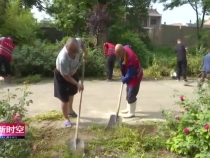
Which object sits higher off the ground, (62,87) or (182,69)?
(62,87)

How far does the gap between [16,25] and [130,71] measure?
9011mm

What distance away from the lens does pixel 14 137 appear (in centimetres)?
386

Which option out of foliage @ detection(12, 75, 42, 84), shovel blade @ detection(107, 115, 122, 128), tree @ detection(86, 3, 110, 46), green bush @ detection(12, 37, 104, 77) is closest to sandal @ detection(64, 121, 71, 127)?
shovel blade @ detection(107, 115, 122, 128)

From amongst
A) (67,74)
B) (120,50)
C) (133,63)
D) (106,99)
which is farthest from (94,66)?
(67,74)

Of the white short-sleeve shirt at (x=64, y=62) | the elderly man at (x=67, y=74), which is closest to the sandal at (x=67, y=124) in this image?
the elderly man at (x=67, y=74)

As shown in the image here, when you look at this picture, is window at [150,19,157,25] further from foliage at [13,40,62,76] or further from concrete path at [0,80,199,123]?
concrete path at [0,80,199,123]

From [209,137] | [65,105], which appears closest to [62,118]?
[65,105]

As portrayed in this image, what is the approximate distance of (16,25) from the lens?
1342cm

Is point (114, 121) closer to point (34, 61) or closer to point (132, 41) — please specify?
point (34, 61)

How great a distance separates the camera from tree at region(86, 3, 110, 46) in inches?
555

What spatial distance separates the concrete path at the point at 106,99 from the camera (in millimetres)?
6172

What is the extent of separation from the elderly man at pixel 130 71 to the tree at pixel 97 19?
860cm

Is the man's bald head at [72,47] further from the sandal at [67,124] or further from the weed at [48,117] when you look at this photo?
the weed at [48,117]

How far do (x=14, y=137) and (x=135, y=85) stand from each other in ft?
8.41
